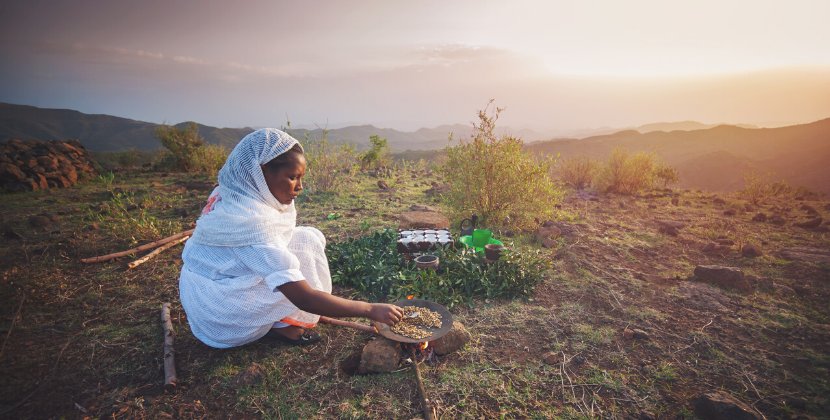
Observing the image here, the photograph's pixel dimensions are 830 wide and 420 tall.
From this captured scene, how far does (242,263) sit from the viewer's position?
2.21 meters

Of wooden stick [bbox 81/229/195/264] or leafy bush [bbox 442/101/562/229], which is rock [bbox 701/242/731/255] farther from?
wooden stick [bbox 81/229/195/264]

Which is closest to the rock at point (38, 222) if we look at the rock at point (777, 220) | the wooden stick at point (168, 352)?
the wooden stick at point (168, 352)

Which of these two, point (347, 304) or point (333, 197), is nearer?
point (347, 304)

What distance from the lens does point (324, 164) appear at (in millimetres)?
8102

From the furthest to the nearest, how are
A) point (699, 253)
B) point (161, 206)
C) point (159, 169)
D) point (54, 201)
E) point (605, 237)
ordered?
point (159, 169) → point (54, 201) → point (161, 206) → point (605, 237) → point (699, 253)

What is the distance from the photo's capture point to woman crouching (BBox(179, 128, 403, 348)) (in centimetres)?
201

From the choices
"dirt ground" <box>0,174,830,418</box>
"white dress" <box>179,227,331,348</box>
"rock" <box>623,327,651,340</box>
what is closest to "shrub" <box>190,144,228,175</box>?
"dirt ground" <box>0,174,830,418</box>

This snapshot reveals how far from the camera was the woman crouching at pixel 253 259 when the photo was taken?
2.01 metres

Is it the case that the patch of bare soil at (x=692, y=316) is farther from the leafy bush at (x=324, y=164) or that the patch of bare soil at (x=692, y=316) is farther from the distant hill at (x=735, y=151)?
the distant hill at (x=735, y=151)

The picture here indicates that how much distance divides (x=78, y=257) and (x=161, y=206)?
8.82ft

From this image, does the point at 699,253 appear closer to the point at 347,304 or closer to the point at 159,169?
the point at 347,304

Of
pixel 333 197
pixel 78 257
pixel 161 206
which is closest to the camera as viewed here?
pixel 78 257

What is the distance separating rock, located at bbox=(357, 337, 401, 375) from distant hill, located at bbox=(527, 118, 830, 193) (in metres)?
14.0

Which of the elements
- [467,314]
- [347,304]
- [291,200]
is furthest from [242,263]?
[467,314]
